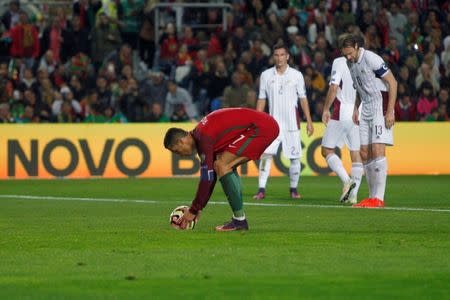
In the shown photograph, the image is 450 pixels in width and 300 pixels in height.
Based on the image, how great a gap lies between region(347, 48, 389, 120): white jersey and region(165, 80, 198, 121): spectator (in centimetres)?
1190

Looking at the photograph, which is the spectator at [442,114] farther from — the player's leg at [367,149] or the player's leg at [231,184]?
the player's leg at [231,184]

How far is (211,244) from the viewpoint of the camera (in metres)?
13.0

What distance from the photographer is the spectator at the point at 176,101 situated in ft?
97.5

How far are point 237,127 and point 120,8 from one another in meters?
18.8

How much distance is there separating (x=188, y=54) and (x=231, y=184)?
58.7 ft

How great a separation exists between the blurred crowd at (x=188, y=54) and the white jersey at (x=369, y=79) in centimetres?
1020

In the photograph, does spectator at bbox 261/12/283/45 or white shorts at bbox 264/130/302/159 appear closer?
white shorts at bbox 264/130/302/159

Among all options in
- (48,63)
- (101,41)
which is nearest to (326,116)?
(48,63)

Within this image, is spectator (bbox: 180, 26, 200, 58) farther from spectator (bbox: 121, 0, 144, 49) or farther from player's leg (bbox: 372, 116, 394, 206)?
player's leg (bbox: 372, 116, 394, 206)

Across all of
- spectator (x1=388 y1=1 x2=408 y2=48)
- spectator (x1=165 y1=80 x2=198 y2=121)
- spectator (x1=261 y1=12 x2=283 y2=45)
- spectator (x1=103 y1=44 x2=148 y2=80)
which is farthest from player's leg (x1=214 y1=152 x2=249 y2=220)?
spectator (x1=388 y1=1 x2=408 y2=48)

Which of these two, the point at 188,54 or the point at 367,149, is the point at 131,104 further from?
the point at 367,149

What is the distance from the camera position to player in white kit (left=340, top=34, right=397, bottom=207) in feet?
57.4

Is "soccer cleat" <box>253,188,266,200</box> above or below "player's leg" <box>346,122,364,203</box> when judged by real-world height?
below

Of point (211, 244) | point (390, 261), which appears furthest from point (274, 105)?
point (390, 261)
